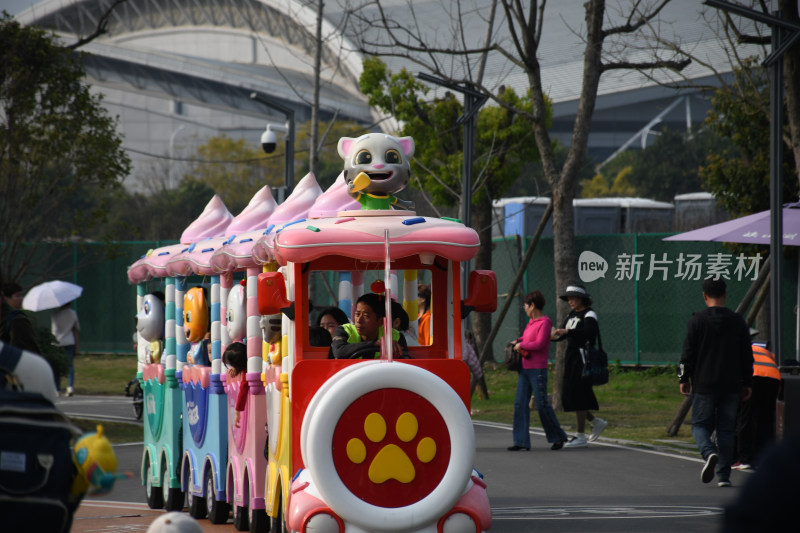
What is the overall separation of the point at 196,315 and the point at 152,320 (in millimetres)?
1055

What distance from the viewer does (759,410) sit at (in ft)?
38.3

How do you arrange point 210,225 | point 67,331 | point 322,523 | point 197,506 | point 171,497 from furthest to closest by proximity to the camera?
point 67,331, point 210,225, point 171,497, point 197,506, point 322,523

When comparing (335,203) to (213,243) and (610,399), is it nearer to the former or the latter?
(213,243)

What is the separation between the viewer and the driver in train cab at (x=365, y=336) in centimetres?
747

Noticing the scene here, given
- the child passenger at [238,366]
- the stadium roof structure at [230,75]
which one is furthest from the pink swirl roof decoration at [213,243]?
the stadium roof structure at [230,75]

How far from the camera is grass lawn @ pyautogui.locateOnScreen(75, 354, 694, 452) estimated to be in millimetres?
15672

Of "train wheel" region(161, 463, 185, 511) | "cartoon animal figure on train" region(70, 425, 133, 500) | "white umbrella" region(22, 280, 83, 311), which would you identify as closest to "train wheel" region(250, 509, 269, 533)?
"train wheel" region(161, 463, 185, 511)

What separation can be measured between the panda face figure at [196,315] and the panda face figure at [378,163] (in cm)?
271

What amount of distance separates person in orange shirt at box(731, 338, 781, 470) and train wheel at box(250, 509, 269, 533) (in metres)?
5.10

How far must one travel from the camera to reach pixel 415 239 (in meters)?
7.04

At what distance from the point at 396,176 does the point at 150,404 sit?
4455mm

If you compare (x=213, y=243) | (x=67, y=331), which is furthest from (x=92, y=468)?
(x=67, y=331)

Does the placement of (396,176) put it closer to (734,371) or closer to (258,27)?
(734,371)

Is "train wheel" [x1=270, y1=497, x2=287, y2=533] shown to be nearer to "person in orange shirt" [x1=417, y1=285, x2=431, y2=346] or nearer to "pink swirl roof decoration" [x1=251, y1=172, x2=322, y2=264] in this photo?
"pink swirl roof decoration" [x1=251, y1=172, x2=322, y2=264]
